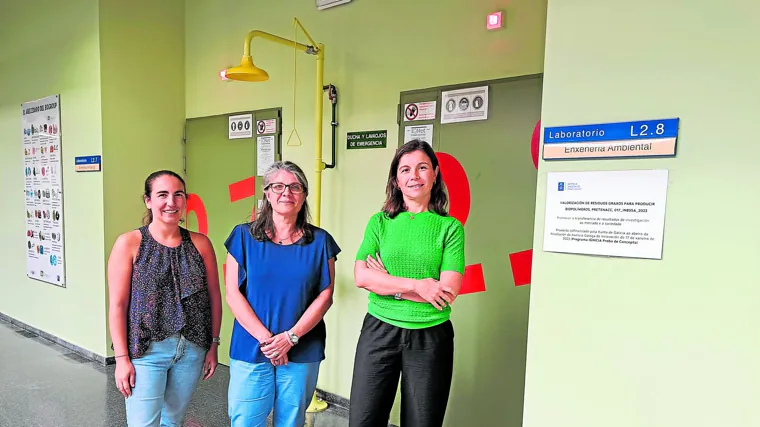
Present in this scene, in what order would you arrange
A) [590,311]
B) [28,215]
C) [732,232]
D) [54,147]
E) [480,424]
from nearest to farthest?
[732,232] < [590,311] < [480,424] < [54,147] < [28,215]

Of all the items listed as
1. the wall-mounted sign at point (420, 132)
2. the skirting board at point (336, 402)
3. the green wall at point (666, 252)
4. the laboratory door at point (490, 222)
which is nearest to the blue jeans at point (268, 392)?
the green wall at point (666, 252)

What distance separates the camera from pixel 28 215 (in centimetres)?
425

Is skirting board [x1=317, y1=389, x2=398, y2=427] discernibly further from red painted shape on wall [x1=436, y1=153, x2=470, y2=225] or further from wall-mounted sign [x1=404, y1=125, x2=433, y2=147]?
wall-mounted sign [x1=404, y1=125, x2=433, y2=147]

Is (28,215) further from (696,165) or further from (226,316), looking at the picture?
(696,165)

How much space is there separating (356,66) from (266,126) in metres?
0.85

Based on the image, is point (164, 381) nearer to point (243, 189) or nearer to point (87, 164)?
point (243, 189)

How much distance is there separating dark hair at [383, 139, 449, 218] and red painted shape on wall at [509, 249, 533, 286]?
0.60 metres

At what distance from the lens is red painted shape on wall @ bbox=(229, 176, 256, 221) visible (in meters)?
3.26

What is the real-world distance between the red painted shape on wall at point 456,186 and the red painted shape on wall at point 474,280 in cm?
23

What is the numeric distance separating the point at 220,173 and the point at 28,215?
7.31 ft

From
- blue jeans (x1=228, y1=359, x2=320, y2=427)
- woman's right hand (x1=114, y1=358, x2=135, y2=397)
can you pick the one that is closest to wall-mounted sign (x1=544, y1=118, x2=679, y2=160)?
blue jeans (x1=228, y1=359, x2=320, y2=427)

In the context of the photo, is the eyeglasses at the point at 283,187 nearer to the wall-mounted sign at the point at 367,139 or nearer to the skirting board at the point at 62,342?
the wall-mounted sign at the point at 367,139

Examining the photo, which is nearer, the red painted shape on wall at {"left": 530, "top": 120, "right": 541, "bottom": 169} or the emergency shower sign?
the red painted shape on wall at {"left": 530, "top": 120, "right": 541, "bottom": 169}

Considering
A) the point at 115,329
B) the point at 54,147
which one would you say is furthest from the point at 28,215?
the point at 115,329
